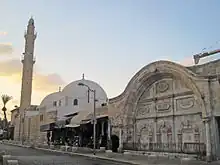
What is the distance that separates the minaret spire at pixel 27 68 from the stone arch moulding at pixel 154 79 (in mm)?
36386

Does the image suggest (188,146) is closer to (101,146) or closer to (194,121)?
(194,121)

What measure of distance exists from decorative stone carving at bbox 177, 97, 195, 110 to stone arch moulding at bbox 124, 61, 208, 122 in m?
0.96

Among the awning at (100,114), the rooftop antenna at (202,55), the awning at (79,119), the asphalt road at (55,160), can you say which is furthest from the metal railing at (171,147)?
the rooftop antenna at (202,55)

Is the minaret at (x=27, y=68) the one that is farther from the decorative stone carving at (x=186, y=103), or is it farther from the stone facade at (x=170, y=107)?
the decorative stone carving at (x=186, y=103)

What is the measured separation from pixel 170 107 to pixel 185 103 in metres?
1.78

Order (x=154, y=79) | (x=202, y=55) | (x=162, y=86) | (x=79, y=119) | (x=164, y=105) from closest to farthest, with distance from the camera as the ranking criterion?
(x=164, y=105)
(x=162, y=86)
(x=154, y=79)
(x=79, y=119)
(x=202, y=55)

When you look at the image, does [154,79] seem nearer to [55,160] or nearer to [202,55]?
[55,160]

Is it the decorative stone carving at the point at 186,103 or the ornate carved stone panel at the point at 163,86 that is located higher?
the ornate carved stone panel at the point at 163,86

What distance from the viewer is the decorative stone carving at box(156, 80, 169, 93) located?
2520 cm

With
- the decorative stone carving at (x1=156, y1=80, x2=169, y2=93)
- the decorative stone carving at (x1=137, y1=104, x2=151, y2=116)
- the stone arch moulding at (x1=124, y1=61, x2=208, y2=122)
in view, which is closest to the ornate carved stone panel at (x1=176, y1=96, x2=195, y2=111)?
the stone arch moulding at (x1=124, y1=61, x2=208, y2=122)

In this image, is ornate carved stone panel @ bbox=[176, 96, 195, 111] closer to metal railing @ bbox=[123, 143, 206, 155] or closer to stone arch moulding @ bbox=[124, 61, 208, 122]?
stone arch moulding @ bbox=[124, 61, 208, 122]

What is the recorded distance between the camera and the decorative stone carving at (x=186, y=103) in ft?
73.6

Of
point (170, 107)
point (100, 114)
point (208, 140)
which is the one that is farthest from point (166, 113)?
point (100, 114)

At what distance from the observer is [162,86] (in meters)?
25.7
